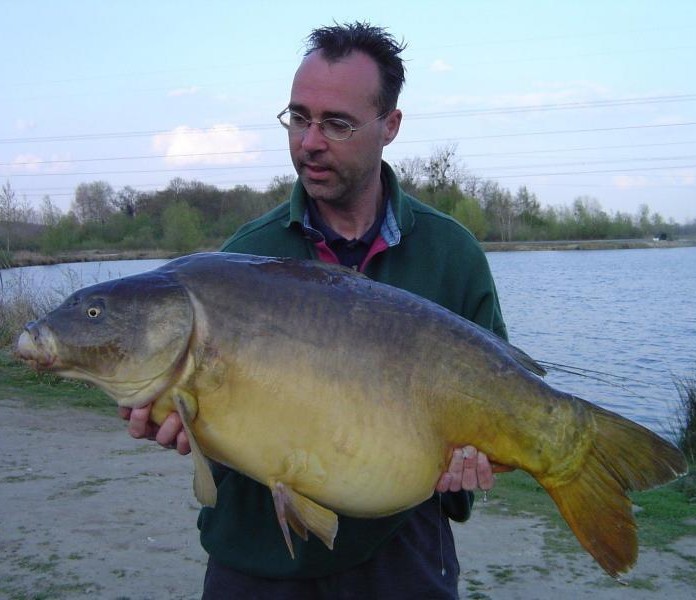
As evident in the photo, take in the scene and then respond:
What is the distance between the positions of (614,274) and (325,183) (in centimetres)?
4121

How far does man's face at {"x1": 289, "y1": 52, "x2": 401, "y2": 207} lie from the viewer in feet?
9.69

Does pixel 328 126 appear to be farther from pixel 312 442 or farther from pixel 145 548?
pixel 145 548

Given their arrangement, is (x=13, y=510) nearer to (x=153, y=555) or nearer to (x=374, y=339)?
(x=153, y=555)

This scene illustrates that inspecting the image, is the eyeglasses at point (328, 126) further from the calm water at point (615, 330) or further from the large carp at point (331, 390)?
the calm water at point (615, 330)

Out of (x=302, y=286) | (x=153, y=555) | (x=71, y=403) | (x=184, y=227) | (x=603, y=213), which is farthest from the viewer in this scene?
(x=603, y=213)

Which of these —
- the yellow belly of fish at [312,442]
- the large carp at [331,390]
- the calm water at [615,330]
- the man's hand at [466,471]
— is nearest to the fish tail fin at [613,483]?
the large carp at [331,390]

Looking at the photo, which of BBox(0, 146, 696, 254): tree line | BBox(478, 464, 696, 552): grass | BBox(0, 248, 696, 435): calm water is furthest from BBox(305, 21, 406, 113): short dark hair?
BBox(0, 146, 696, 254): tree line

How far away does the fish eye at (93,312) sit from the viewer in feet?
8.05

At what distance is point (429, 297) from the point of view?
2.95 m

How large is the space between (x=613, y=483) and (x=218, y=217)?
5519 cm

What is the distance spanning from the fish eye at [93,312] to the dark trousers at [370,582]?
98 cm

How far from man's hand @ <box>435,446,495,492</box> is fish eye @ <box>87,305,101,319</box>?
1195 millimetres

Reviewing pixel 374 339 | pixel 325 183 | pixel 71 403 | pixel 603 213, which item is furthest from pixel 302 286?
pixel 603 213

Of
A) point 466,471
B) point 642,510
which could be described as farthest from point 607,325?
point 466,471
